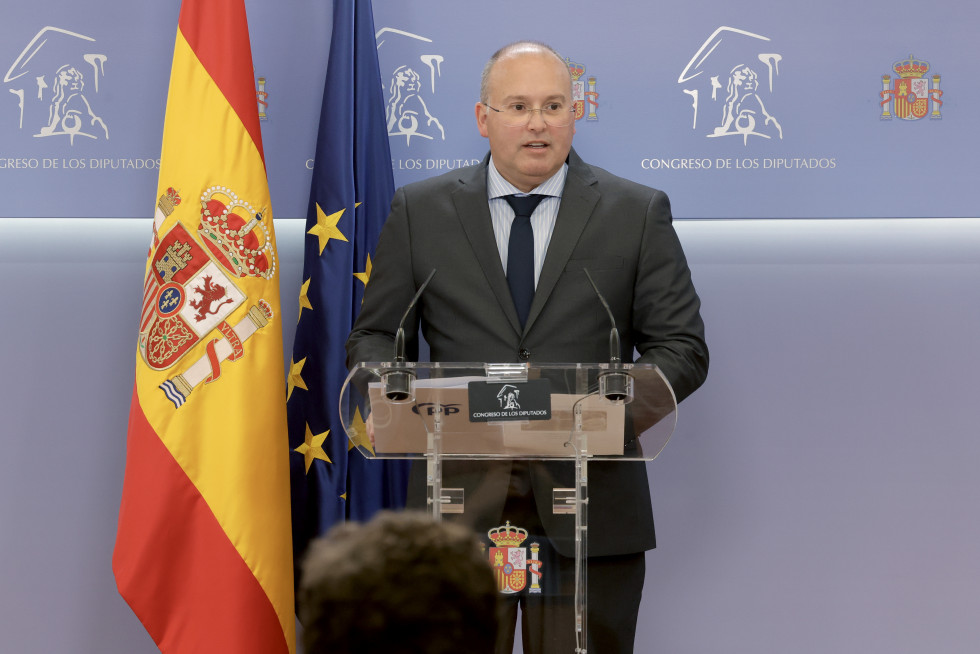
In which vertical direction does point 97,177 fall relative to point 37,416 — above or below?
above

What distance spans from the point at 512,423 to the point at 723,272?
80.1 inches

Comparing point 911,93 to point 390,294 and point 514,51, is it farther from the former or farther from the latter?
point 390,294

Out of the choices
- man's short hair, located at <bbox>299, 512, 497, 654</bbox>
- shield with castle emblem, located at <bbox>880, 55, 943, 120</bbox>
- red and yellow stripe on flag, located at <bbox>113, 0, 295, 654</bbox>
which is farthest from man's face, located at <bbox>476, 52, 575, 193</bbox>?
man's short hair, located at <bbox>299, 512, 497, 654</bbox>

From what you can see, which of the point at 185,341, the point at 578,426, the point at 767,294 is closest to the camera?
the point at 578,426

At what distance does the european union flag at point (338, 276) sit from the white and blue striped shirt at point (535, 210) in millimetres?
701

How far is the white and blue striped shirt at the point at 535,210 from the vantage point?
270cm

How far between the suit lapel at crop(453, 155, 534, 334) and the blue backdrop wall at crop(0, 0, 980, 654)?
805mm

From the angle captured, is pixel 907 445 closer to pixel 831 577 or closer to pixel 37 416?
pixel 831 577

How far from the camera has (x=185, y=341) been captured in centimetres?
309

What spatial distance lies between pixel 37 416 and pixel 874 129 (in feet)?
10.4

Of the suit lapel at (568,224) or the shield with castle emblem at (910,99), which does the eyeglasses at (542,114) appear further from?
the shield with castle emblem at (910,99)

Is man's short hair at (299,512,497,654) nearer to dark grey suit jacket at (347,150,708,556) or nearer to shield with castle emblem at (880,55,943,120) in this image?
dark grey suit jacket at (347,150,708,556)

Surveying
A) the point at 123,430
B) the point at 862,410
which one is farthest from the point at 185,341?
the point at 862,410

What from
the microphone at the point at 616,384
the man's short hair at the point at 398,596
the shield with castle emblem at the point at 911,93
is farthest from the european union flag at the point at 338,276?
the man's short hair at the point at 398,596
